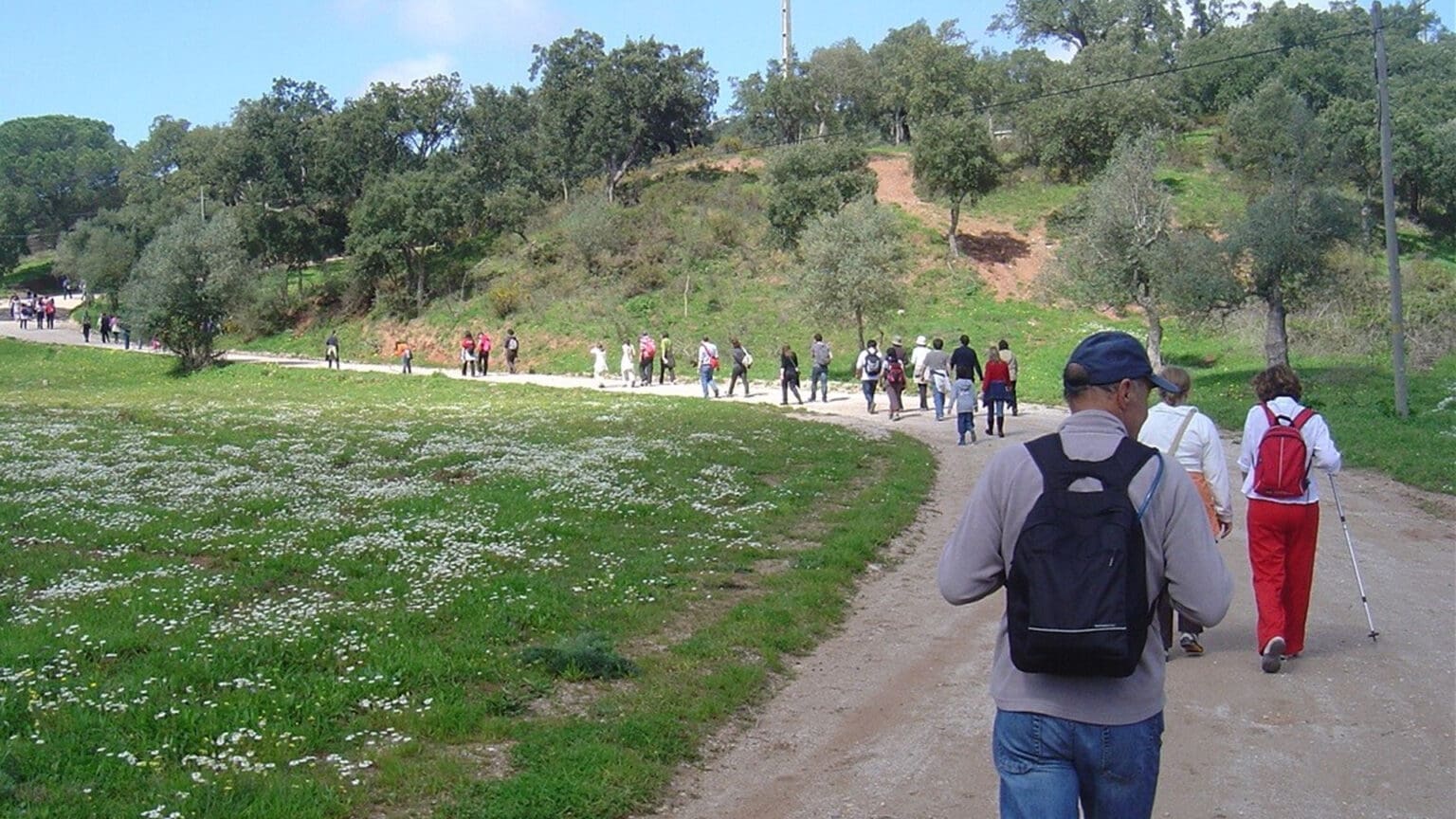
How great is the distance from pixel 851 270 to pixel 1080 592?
40.2 meters

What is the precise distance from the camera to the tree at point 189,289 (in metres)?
49.6

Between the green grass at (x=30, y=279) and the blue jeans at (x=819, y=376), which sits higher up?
the green grass at (x=30, y=279)

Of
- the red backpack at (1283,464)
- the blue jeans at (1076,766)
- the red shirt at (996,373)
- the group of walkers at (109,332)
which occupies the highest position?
the group of walkers at (109,332)

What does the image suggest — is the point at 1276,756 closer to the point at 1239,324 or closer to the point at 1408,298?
the point at 1239,324

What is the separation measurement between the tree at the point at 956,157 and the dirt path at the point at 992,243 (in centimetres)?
189

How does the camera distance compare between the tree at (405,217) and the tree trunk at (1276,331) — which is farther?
the tree at (405,217)

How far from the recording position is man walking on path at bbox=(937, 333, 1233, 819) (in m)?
3.52

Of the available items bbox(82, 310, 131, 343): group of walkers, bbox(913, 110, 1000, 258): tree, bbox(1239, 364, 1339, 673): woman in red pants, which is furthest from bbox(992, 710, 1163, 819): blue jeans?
bbox(82, 310, 131, 343): group of walkers

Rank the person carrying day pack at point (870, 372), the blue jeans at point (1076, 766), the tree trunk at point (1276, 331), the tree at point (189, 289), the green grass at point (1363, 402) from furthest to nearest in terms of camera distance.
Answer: the tree at point (189, 289) < the tree trunk at point (1276, 331) < the person carrying day pack at point (870, 372) < the green grass at point (1363, 402) < the blue jeans at point (1076, 766)

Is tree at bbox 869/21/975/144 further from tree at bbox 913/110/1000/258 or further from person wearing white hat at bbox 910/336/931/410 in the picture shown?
person wearing white hat at bbox 910/336/931/410

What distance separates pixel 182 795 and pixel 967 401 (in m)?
19.7

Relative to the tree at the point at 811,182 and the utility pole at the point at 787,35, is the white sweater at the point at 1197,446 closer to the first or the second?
the tree at the point at 811,182

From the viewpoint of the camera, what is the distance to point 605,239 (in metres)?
61.7

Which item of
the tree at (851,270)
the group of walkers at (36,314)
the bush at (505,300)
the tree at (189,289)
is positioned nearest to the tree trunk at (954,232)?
the tree at (851,270)
